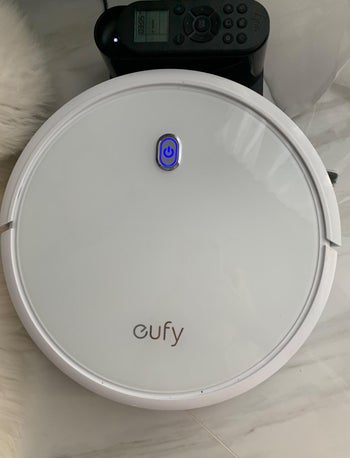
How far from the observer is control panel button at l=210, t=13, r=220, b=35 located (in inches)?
28.5

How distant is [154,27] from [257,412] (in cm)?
53

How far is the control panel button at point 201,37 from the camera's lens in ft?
2.38

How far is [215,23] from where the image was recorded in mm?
725

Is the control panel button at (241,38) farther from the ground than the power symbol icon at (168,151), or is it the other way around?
the control panel button at (241,38)

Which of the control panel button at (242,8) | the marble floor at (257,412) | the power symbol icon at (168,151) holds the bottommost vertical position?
the marble floor at (257,412)

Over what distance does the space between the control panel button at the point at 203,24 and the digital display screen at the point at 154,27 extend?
0.12ft

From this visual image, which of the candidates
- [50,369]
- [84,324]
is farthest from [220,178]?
[50,369]

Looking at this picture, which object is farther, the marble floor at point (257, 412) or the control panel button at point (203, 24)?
the marble floor at point (257, 412)

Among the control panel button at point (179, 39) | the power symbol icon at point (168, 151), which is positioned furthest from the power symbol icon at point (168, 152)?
the control panel button at point (179, 39)

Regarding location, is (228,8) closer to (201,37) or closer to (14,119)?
(201,37)

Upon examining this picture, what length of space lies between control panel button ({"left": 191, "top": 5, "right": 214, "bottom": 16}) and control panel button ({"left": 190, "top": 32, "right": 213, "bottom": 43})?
2cm

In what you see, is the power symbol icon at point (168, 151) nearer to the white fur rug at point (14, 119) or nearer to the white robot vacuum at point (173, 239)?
the white robot vacuum at point (173, 239)

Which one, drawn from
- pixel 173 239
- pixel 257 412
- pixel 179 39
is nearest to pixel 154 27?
pixel 179 39

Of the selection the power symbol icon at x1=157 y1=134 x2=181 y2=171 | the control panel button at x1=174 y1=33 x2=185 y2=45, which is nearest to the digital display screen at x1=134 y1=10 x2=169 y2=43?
the control panel button at x1=174 y1=33 x2=185 y2=45
